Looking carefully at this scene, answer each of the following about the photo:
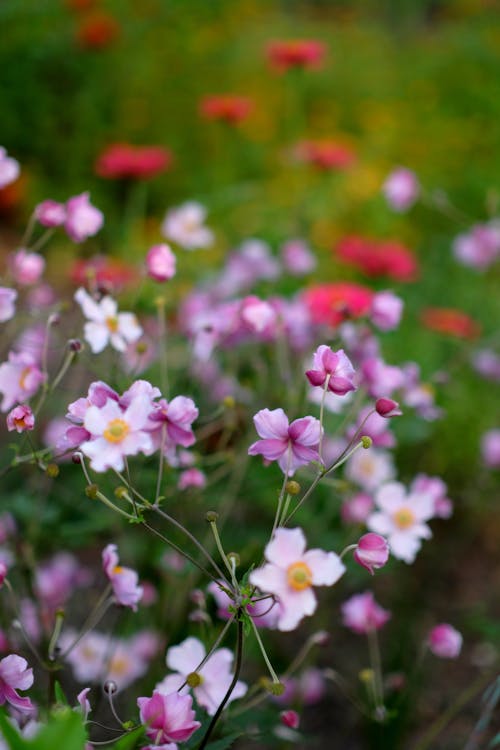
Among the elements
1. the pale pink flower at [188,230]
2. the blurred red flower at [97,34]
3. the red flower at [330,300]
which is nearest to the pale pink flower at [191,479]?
the red flower at [330,300]

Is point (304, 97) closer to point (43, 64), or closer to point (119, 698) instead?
point (43, 64)

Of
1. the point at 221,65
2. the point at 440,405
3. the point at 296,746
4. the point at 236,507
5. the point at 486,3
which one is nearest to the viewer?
the point at 296,746

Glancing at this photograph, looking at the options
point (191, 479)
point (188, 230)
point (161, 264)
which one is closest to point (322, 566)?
point (191, 479)

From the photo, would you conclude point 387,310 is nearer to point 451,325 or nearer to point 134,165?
point 451,325

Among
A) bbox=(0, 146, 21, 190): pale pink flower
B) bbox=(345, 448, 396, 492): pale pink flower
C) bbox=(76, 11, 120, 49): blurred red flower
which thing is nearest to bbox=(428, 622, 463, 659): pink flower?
bbox=(345, 448, 396, 492): pale pink flower

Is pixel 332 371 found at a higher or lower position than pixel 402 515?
higher

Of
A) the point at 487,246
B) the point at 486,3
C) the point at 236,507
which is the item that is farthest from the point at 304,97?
the point at 236,507

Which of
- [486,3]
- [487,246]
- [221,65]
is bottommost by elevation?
[486,3]

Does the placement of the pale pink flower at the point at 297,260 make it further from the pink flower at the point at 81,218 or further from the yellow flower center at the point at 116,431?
the yellow flower center at the point at 116,431
